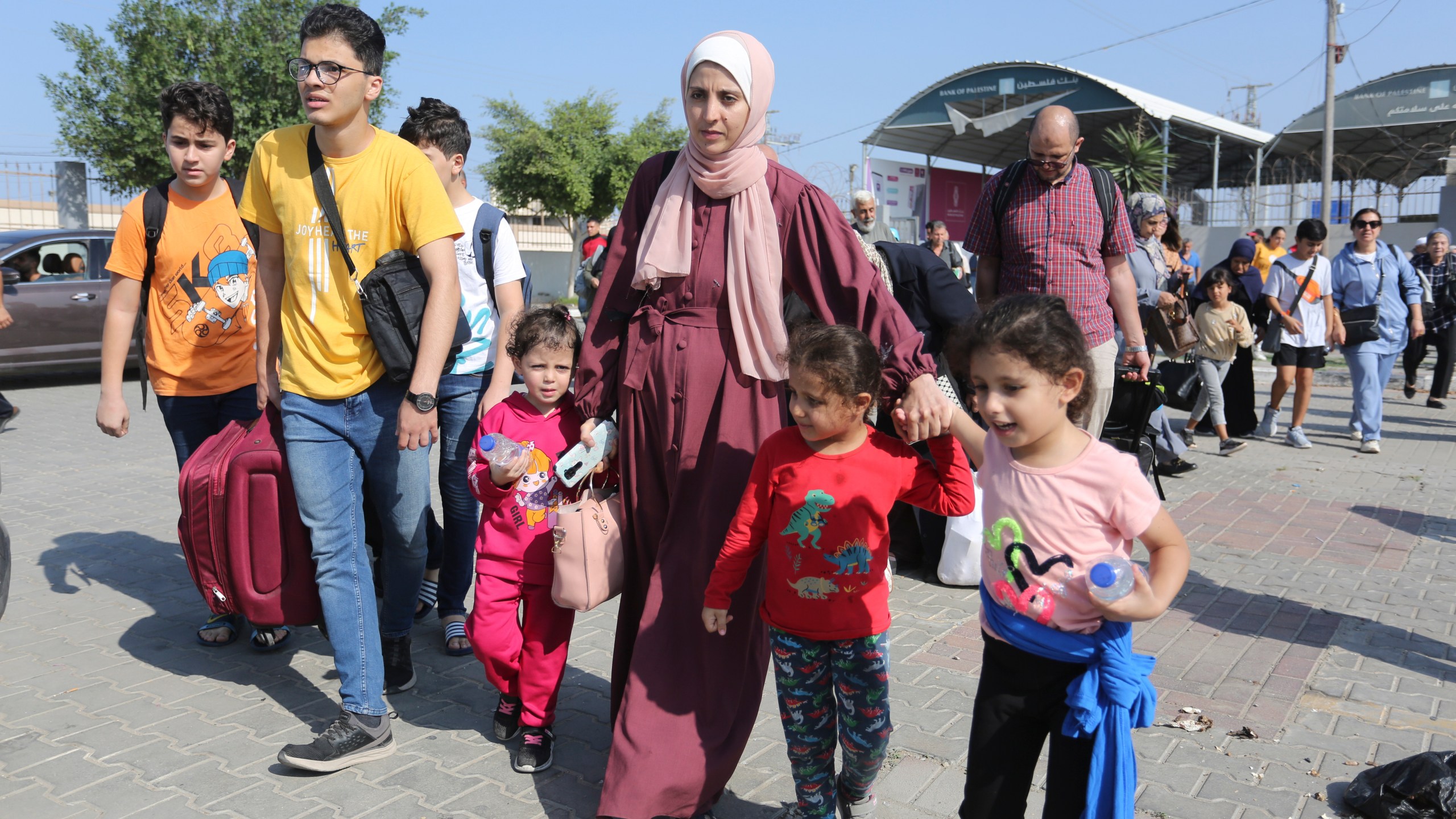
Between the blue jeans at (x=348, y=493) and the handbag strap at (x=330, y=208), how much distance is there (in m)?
0.37

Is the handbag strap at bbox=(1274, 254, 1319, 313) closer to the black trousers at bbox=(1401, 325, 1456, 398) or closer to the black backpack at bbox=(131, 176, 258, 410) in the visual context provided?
the black trousers at bbox=(1401, 325, 1456, 398)

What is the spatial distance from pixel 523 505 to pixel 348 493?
1.85ft

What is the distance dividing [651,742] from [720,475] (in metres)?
0.74

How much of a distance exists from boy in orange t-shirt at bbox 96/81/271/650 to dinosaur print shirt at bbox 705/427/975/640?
2458 mm

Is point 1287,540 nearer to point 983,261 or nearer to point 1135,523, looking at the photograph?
point 983,261

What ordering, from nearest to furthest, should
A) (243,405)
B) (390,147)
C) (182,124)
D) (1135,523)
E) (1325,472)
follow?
(1135,523) → (390,147) → (182,124) → (243,405) → (1325,472)

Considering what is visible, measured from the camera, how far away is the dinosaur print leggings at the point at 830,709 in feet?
8.70

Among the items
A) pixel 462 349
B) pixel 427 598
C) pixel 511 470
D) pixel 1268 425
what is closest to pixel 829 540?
pixel 511 470

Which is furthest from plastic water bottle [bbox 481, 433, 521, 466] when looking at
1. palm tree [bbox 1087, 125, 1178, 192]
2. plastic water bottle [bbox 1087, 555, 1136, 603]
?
palm tree [bbox 1087, 125, 1178, 192]

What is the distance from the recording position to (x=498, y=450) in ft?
10.8

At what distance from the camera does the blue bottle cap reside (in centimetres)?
207

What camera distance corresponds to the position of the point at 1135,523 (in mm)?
2125

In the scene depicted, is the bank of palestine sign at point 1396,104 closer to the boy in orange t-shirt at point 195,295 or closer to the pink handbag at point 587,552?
the boy in orange t-shirt at point 195,295

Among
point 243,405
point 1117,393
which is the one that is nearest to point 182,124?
point 243,405
